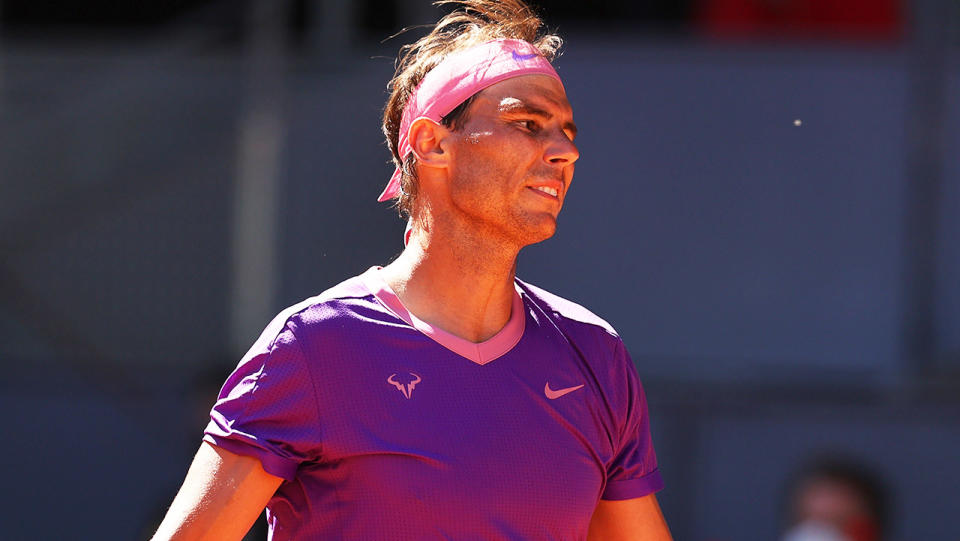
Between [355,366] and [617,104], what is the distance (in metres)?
4.98

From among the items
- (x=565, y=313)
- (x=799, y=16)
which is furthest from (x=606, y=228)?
(x=565, y=313)

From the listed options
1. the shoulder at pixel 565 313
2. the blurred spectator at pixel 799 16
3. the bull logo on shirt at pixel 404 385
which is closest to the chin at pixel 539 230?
the shoulder at pixel 565 313

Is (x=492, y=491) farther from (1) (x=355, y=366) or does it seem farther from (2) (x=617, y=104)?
(2) (x=617, y=104)

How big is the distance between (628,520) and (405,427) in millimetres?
530

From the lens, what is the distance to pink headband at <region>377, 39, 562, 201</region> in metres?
2.30

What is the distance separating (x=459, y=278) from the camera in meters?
2.31

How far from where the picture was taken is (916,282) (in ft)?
21.3

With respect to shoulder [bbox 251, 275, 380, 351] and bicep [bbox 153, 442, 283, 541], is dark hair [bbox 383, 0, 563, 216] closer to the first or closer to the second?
shoulder [bbox 251, 275, 380, 351]

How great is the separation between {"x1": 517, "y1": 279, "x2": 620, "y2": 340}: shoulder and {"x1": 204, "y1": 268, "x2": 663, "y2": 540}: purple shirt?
0.14 meters

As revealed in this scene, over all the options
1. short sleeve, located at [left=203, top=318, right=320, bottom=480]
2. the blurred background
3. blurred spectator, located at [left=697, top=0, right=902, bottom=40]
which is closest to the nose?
short sleeve, located at [left=203, top=318, right=320, bottom=480]

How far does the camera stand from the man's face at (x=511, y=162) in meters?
2.25

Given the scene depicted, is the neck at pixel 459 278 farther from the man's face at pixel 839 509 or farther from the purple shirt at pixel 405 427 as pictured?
the man's face at pixel 839 509

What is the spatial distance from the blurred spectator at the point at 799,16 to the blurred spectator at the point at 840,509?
10.3ft

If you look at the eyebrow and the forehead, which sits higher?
the forehead
